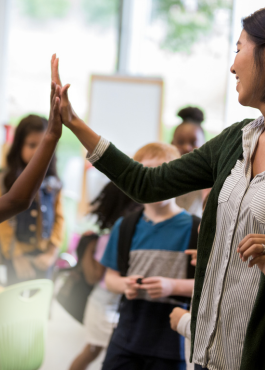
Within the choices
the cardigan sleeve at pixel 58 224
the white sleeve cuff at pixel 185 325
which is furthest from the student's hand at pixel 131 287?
the cardigan sleeve at pixel 58 224

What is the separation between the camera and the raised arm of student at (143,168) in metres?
1.09

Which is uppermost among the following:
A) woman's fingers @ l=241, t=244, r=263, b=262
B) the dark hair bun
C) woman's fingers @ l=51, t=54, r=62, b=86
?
woman's fingers @ l=51, t=54, r=62, b=86

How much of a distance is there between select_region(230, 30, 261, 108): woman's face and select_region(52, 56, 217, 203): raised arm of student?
0.13m

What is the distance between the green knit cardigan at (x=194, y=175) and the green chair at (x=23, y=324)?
649 mm

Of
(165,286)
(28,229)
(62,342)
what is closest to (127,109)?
(28,229)

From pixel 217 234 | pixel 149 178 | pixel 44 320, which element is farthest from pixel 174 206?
pixel 44 320

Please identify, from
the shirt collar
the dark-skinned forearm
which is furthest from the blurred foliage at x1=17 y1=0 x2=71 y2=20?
the shirt collar

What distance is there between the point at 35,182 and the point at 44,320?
82 centimetres

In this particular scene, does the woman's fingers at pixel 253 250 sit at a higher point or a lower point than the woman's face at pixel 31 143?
lower

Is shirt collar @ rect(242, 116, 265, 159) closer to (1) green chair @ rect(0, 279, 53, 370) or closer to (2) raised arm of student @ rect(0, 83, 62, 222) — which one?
(2) raised arm of student @ rect(0, 83, 62, 222)

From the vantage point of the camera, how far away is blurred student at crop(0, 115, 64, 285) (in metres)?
1.99

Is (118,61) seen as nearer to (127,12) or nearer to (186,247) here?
(127,12)

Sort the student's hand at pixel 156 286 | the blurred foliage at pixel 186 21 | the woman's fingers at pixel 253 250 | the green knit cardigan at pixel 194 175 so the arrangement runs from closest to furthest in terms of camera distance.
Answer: the woman's fingers at pixel 253 250 → the green knit cardigan at pixel 194 175 → the student's hand at pixel 156 286 → the blurred foliage at pixel 186 21

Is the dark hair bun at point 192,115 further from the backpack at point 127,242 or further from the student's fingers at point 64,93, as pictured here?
the student's fingers at point 64,93
